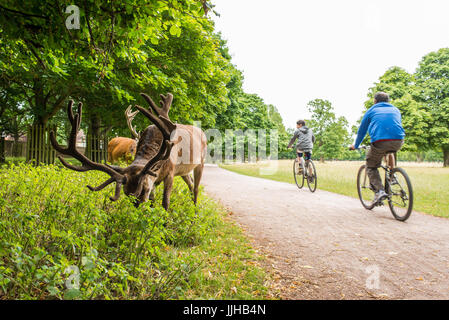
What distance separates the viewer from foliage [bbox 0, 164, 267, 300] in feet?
6.39

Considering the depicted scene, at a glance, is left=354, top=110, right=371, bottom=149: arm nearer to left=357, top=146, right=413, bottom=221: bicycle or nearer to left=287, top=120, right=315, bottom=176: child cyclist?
left=357, top=146, right=413, bottom=221: bicycle

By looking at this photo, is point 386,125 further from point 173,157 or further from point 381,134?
point 173,157

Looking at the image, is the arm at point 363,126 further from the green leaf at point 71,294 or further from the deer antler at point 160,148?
the green leaf at point 71,294

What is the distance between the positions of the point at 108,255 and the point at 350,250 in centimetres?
309

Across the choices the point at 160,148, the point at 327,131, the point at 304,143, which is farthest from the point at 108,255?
the point at 327,131

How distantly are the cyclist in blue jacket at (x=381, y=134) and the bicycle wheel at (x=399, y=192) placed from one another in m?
0.18

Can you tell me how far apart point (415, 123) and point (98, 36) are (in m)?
36.8

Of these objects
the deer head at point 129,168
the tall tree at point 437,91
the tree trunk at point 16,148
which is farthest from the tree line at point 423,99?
the tree trunk at point 16,148

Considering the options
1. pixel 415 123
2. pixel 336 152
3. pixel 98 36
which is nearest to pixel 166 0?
pixel 98 36

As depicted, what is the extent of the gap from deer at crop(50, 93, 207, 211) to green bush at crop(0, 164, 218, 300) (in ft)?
0.87

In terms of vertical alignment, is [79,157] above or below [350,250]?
above

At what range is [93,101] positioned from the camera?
12.0 m

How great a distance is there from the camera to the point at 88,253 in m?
2.03
